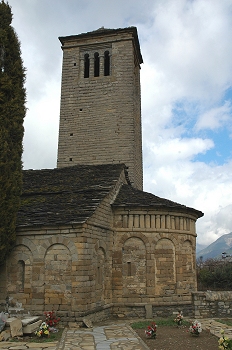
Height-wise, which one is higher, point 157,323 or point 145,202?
point 145,202

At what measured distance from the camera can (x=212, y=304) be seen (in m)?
12.9

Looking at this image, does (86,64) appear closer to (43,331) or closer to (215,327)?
(215,327)

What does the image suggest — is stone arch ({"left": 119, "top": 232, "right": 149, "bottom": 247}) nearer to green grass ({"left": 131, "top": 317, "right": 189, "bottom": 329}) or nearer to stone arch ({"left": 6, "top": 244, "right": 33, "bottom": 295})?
green grass ({"left": 131, "top": 317, "right": 189, "bottom": 329})

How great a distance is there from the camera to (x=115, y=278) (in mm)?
12797

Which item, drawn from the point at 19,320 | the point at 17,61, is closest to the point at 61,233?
the point at 19,320

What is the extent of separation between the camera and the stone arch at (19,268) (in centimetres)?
1095

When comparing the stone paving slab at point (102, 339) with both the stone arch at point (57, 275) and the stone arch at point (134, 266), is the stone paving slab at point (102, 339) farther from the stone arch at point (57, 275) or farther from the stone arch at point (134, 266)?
the stone arch at point (134, 266)

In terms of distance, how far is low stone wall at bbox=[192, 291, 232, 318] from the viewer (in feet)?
42.0

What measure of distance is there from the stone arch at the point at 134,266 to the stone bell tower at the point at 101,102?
6774 millimetres

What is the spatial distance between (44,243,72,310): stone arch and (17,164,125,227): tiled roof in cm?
91

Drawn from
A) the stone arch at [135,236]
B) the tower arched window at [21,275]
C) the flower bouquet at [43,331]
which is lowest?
the flower bouquet at [43,331]

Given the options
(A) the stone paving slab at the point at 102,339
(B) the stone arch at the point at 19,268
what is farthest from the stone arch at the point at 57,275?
(A) the stone paving slab at the point at 102,339

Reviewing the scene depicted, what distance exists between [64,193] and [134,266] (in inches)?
150

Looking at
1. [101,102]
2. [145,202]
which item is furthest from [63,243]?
[101,102]
